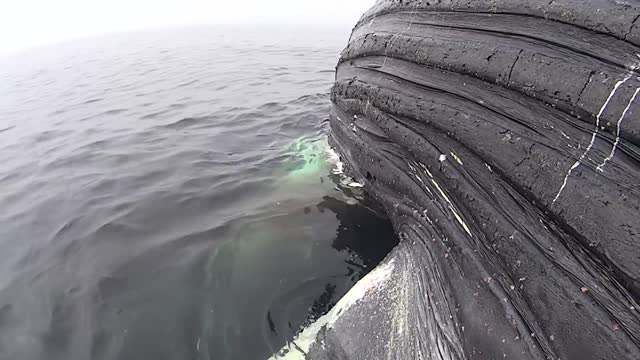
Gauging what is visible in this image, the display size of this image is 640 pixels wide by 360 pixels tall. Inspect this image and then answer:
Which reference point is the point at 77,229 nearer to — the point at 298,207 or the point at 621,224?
the point at 298,207

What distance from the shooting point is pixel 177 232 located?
3812mm

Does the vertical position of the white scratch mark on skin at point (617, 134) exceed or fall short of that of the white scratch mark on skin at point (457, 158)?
it exceeds it

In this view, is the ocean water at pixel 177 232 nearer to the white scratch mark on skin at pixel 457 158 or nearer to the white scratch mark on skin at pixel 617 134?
the white scratch mark on skin at pixel 457 158

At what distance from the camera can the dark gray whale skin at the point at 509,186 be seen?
1705 mm

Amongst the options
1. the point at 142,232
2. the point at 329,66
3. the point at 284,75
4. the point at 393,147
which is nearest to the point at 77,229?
the point at 142,232

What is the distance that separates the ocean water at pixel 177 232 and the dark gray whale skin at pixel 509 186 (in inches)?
24.9

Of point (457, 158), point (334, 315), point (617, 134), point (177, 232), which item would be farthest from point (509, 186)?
point (177, 232)

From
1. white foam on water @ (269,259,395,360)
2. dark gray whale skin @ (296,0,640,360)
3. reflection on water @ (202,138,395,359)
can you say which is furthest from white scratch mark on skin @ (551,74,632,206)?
reflection on water @ (202,138,395,359)

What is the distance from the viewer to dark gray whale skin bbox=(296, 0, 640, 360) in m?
1.71

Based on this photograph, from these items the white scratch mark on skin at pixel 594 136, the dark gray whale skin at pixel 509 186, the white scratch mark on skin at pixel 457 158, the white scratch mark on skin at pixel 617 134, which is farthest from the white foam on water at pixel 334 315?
the white scratch mark on skin at pixel 617 134

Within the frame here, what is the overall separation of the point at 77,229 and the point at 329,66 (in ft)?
29.9

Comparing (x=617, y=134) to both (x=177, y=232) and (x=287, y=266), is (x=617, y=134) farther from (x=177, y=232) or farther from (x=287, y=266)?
(x=177, y=232)

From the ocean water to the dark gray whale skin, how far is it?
2.07 ft

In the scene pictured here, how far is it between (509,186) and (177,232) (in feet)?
8.92
